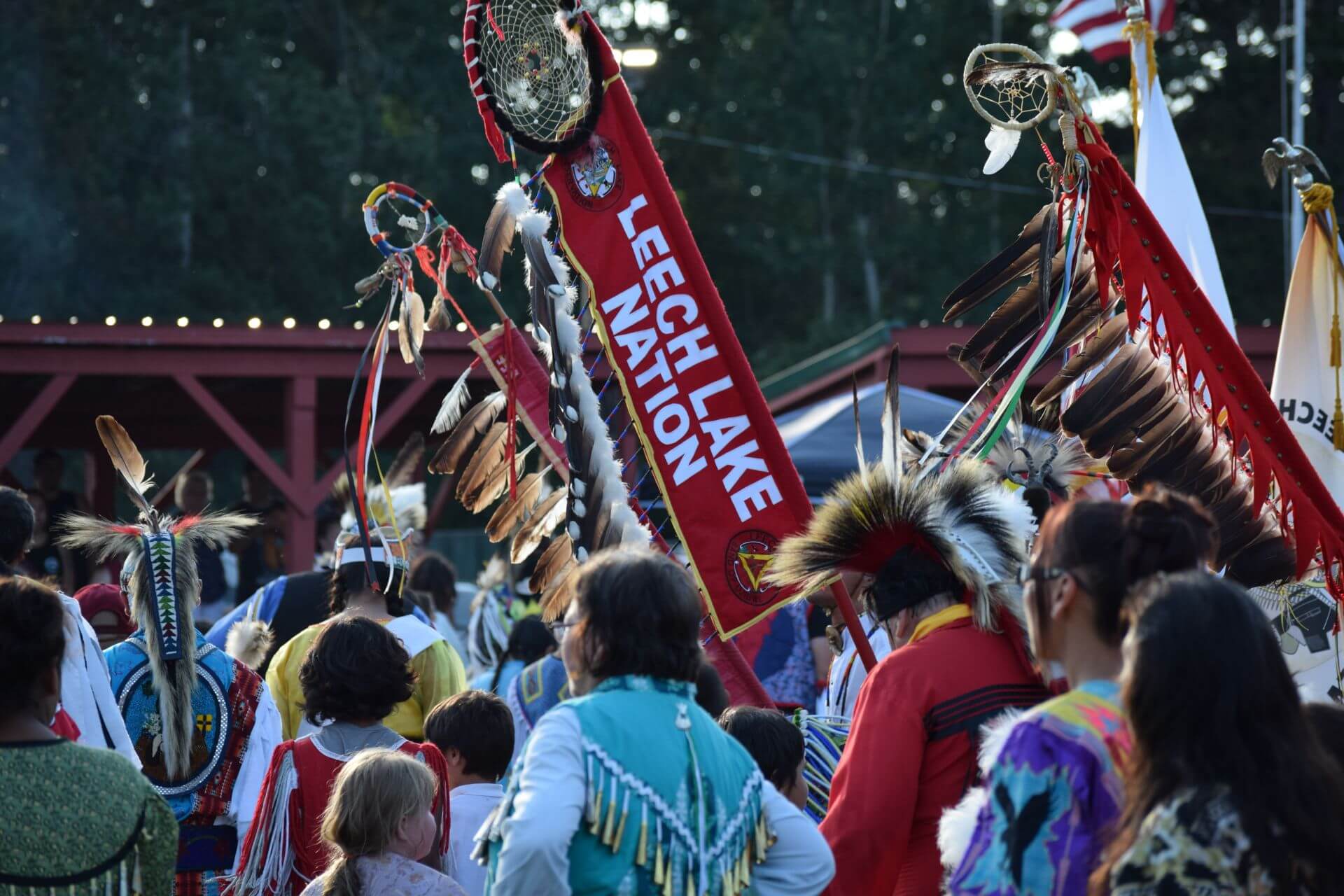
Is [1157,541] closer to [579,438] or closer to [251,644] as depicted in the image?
[579,438]

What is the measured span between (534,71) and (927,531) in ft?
4.73

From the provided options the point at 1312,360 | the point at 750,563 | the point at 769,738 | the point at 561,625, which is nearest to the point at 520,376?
the point at 750,563

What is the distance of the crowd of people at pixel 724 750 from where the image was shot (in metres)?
1.87

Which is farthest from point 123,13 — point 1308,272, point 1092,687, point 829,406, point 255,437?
point 1092,687

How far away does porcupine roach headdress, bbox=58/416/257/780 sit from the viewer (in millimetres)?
3695

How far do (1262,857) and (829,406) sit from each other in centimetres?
733

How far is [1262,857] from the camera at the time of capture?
1815 millimetres

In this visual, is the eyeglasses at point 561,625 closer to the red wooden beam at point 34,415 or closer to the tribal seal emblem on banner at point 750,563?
the tribal seal emblem on banner at point 750,563

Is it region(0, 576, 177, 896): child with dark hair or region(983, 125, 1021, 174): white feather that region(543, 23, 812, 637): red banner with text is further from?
region(0, 576, 177, 896): child with dark hair

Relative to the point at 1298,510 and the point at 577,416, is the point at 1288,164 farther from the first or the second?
the point at 577,416

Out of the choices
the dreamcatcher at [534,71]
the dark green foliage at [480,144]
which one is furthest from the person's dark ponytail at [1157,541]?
the dark green foliage at [480,144]

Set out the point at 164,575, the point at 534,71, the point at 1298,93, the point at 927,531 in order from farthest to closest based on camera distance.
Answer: the point at 1298,93
the point at 164,575
the point at 534,71
the point at 927,531

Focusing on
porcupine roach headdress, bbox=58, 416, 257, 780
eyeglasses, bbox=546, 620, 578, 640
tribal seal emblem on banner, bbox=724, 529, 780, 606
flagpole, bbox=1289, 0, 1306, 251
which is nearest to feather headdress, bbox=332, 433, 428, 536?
eyeglasses, bbox=546, 620, 578, 640

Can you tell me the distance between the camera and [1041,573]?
6.91 ft
